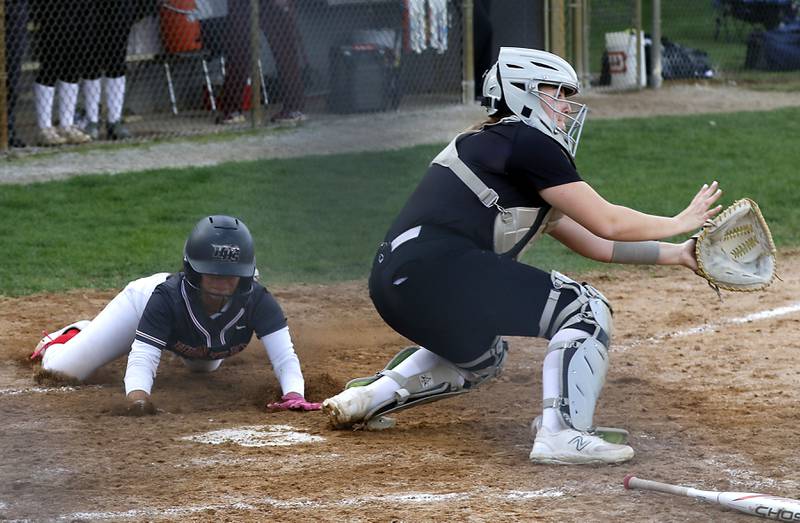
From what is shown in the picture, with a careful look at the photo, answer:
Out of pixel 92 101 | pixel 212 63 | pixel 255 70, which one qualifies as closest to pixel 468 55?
pixel 255 70

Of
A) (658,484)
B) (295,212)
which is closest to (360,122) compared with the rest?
(295,212)

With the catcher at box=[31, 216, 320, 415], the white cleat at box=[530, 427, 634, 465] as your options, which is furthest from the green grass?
the white cleat at box=[530, 427, 634, 465]

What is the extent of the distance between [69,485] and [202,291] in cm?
117

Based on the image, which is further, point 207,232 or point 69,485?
point 207,232

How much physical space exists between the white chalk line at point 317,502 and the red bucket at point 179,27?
28.1 feet

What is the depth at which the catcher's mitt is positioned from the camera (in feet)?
13.7

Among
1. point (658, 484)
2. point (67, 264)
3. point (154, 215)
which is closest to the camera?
point (658, 484)

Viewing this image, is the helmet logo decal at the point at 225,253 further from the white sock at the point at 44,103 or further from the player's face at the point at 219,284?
the white sock at the point at 44,103

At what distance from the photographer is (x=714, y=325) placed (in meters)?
6.04

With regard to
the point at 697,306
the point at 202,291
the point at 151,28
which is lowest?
the point at 697,306

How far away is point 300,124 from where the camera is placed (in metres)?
10.6

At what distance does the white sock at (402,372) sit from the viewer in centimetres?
432

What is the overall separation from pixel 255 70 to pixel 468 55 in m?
2.27

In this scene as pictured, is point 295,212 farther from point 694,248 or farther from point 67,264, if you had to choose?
point 694,248
